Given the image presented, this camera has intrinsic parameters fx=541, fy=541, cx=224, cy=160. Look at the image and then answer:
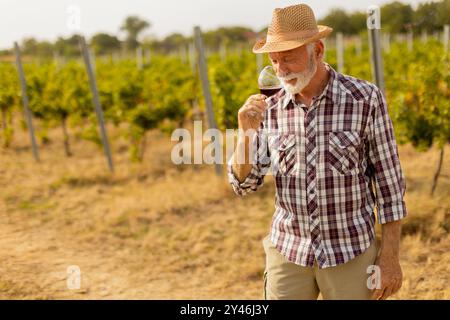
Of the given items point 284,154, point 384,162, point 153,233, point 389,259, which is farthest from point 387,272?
point 153,233

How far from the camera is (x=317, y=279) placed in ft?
6.42

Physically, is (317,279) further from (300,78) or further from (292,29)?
(292,29)

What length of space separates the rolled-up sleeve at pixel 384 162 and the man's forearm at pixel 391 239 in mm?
33

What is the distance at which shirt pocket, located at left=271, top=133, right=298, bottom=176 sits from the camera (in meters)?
1.98

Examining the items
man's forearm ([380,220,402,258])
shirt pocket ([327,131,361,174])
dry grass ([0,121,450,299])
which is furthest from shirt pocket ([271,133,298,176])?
dry grass ([0,121,450,299])

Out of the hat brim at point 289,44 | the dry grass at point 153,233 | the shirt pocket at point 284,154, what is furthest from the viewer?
the dry grass at point 153,233

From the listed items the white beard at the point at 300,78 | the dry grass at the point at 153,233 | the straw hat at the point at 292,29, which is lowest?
the dry grass at the point at 153,233

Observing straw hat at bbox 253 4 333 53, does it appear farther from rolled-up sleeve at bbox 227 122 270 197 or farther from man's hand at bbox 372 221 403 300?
man's hand at bbox 372 221 403 300

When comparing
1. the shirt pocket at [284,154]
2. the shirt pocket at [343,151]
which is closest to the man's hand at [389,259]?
the shirt pocket at [343,151]

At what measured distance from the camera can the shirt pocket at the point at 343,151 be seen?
1.88 metres

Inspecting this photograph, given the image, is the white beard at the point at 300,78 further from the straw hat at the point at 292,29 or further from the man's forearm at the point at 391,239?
the man's forearm at the point at 391,239

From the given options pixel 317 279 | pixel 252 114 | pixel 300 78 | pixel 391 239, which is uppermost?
pixel 300 78

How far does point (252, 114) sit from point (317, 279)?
2.10ft
